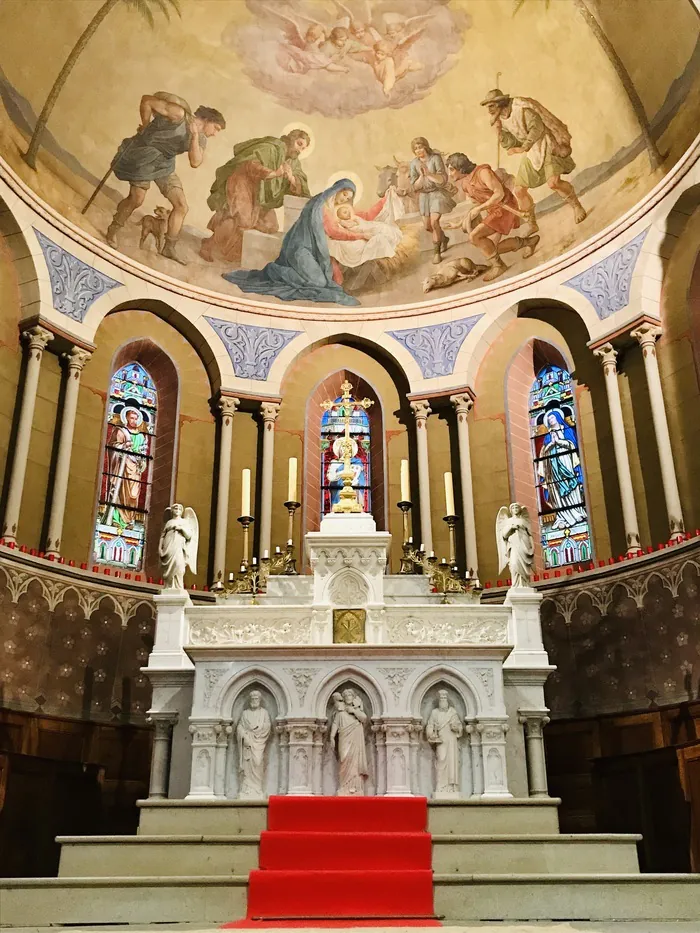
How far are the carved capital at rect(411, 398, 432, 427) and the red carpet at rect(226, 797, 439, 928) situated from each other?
29.8ft

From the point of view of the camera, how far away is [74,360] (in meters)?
15.3

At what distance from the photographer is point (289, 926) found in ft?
23.4

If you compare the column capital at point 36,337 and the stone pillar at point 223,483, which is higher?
the column capital at point 36,337

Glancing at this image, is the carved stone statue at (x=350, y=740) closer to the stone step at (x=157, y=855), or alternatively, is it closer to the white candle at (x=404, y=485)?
the stone step at (x=157, y=855)

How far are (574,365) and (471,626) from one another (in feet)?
24.8

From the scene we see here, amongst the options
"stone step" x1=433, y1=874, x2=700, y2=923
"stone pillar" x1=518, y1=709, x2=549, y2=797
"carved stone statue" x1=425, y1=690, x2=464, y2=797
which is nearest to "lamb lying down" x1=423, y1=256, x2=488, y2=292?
"stone pillar" x1=518, y1=709, x2=549, y2=797

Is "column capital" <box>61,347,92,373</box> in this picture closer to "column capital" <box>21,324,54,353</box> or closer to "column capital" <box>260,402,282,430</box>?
"column capital" <box>21,324,54,353</box>

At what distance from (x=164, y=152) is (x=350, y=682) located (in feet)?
39.0

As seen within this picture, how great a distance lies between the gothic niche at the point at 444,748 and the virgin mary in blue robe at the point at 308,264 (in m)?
10.3

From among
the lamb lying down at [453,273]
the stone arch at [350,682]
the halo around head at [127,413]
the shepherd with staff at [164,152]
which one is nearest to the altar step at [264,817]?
the stone arch at [350,682]

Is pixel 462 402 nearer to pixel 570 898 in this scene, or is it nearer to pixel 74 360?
pixel 74 360

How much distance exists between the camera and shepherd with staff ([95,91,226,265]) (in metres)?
17.1

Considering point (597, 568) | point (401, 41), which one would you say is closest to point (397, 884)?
point (597, 568)

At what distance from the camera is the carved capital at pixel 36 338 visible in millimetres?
14734
